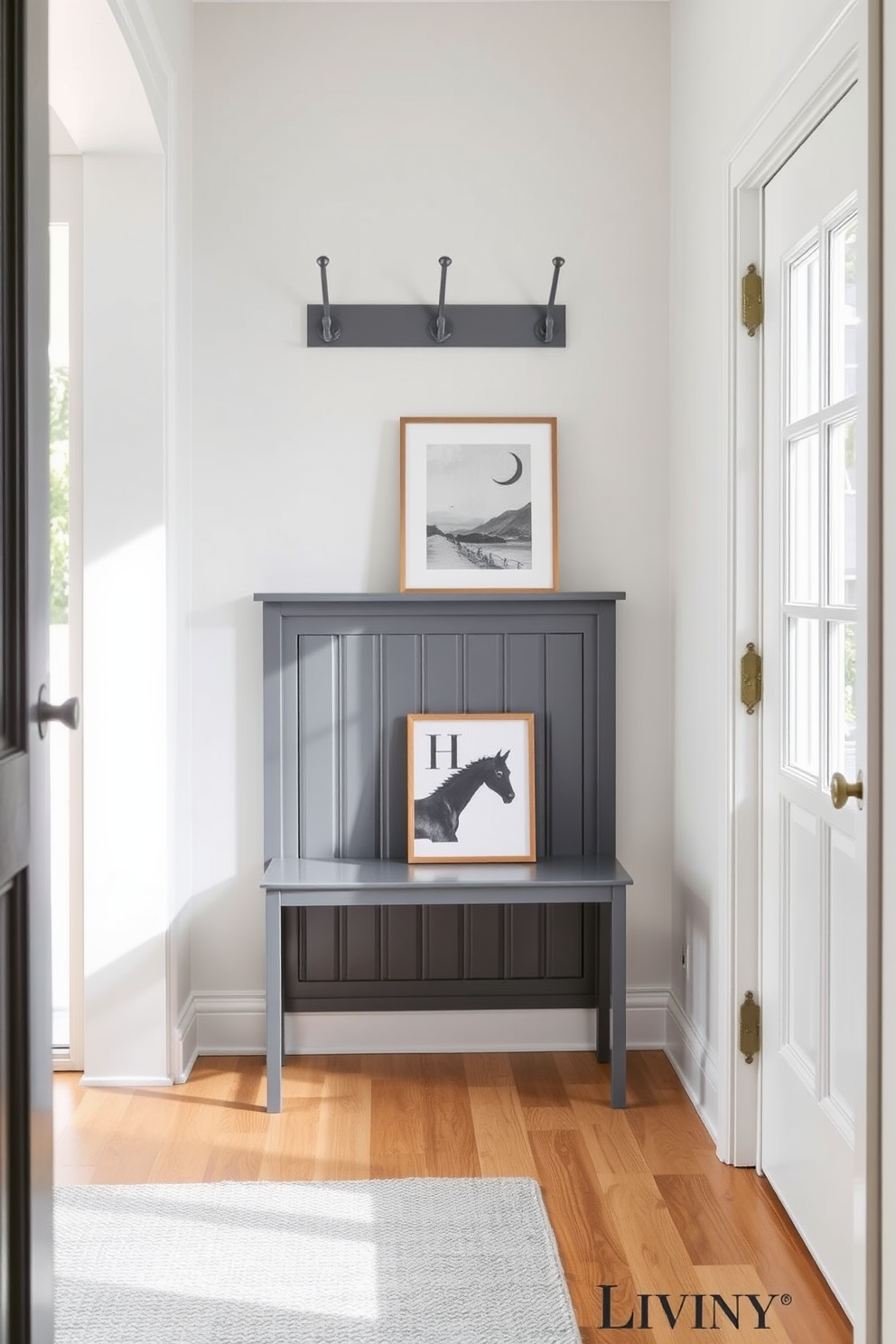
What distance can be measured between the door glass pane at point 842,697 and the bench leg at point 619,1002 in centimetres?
83

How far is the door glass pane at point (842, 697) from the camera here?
192 cm

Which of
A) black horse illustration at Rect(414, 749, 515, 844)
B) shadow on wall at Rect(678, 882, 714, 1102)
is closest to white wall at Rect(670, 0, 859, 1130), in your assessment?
shadow on wall at Rect(678, 882, 714, 1102)

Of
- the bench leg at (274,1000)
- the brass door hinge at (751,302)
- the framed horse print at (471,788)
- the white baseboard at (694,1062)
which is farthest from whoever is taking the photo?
the framed horse print at (471,788)

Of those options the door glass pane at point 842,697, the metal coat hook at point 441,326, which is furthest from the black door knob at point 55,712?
the metal coat hook at point 441,326

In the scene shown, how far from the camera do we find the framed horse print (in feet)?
9.57

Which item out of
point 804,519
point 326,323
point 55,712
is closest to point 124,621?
point 326,323

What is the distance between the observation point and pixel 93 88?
240cm

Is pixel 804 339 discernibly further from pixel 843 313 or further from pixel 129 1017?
pixel 129 1017

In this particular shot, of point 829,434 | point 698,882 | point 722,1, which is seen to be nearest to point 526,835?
point 698,882

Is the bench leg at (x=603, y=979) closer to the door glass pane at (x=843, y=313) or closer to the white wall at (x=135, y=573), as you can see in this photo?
the white wall at (x=135, y=573)

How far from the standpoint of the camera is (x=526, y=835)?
2.92 m

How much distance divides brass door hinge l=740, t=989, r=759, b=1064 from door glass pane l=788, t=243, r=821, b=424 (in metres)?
1.20

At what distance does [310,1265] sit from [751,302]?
2.06m

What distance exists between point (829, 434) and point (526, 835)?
4.35ft
